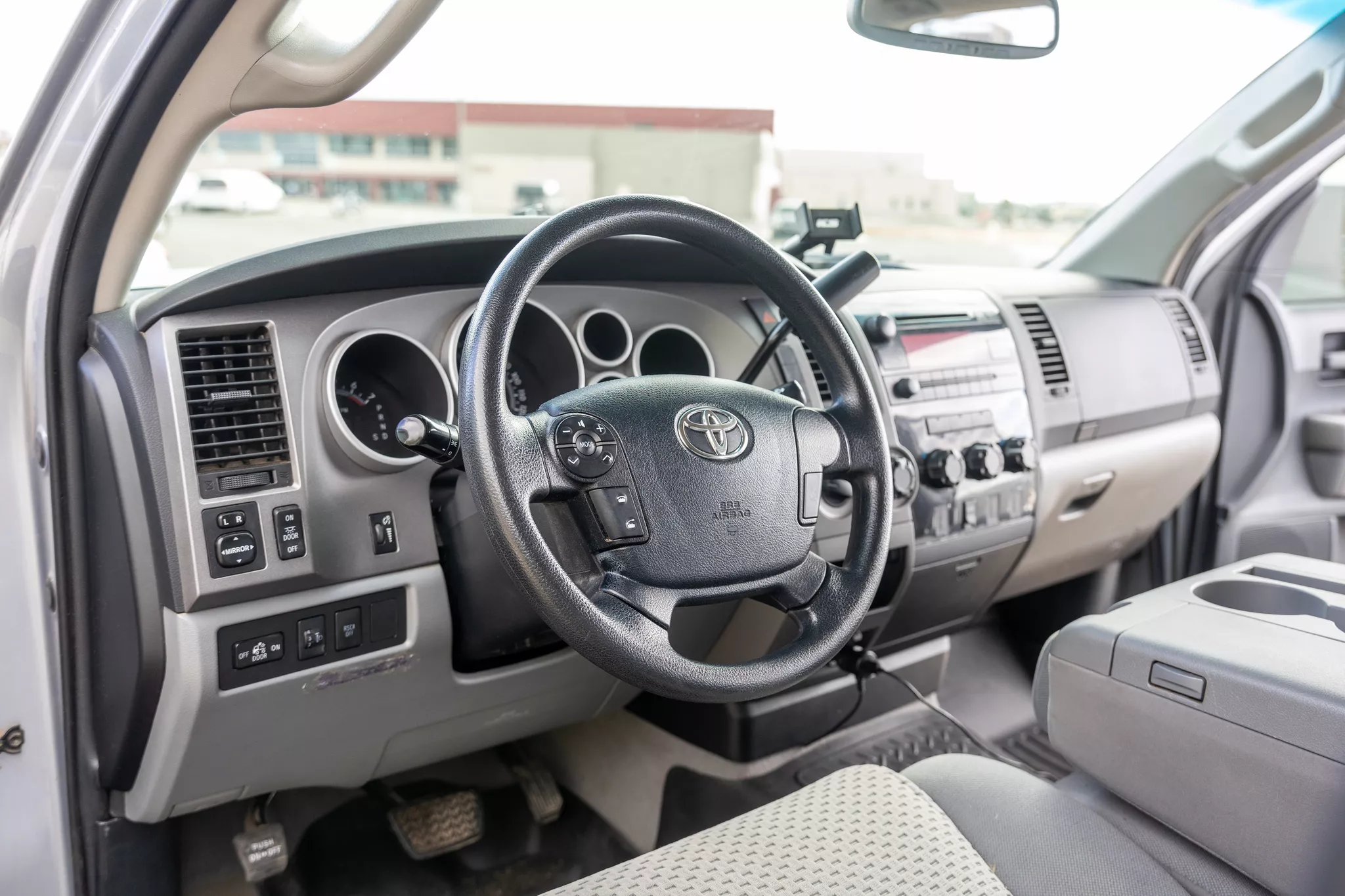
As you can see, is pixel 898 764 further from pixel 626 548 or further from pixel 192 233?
pixel 192 233

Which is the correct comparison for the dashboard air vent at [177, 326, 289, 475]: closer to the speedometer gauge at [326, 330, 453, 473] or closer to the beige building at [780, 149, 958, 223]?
the speedometer gauge at [326, 330, 453, 473]

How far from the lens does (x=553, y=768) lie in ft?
7.64

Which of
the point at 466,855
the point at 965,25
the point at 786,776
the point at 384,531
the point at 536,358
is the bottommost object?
the point at 466,855

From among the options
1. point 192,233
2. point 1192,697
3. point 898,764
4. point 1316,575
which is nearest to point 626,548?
point 1192,697

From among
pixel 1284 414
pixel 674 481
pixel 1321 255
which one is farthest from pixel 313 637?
pixel 1321 255

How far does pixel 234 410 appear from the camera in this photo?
1.35 meters

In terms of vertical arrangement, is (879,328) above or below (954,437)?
above

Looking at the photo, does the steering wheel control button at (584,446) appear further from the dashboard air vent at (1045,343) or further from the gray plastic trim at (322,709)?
the dashboard air vent at (1045,343)

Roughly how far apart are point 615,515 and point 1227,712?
2.67 feet

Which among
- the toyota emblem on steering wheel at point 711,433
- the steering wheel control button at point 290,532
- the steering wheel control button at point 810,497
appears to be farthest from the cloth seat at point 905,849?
the steering wheel control button at point 290,532

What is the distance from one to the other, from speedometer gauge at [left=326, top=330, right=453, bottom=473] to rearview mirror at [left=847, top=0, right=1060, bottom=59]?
89cm

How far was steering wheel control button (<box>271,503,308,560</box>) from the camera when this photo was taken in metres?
1.35

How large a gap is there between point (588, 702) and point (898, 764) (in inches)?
29.4

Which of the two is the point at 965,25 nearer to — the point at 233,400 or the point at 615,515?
the point at 615,515
